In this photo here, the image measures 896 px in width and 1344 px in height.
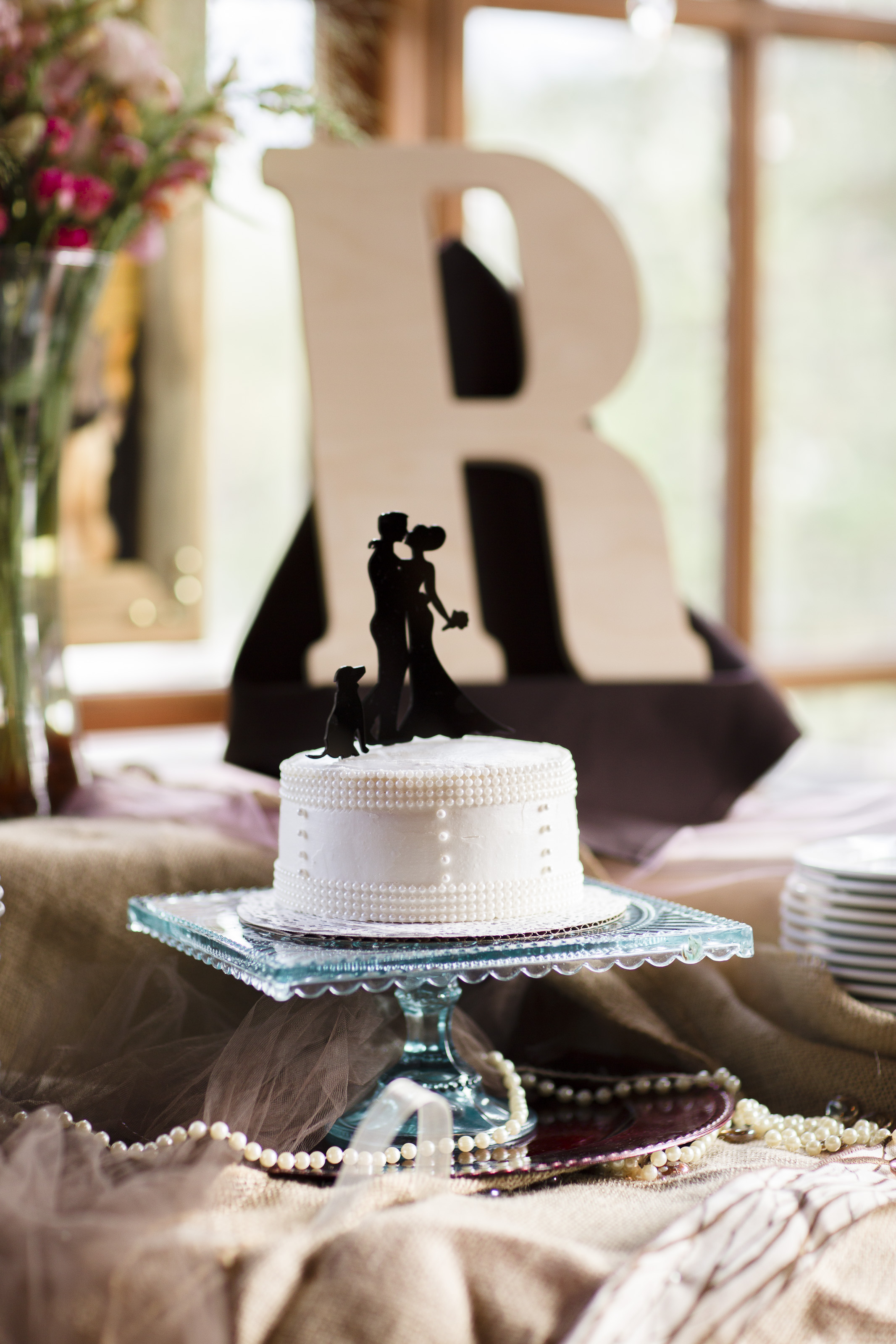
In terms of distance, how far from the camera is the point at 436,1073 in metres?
1.04

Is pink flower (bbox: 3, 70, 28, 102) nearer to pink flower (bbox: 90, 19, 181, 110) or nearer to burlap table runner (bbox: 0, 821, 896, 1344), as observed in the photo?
pink flower (bbox: 90, 19, 181, 110)

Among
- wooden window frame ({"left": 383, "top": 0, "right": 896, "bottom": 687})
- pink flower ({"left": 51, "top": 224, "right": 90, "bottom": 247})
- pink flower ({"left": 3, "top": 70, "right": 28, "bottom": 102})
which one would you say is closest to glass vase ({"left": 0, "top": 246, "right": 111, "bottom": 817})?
pink flower ({"left": 51, "top": 224, "right": 90, "bottom": 247})

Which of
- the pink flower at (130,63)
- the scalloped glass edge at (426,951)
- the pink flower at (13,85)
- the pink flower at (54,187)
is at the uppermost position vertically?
the pink flower at (130,63)

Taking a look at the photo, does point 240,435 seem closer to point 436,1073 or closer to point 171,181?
point 171,181

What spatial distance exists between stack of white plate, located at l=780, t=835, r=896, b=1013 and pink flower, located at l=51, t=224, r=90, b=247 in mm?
903

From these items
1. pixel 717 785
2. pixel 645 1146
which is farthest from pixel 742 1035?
pixel 717 785

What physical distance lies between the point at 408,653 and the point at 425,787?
15 cm

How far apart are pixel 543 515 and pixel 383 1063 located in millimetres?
905

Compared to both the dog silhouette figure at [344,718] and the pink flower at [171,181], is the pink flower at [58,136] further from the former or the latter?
the dog silhouette figure at [344,718]

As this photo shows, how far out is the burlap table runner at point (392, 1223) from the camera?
2.42 ft

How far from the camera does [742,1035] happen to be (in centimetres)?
118

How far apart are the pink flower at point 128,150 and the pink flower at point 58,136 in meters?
0.06

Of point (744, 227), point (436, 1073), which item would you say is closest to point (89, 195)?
point (436, 1073)

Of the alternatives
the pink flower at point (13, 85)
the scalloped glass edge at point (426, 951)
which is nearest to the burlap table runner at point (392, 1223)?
the scalloped glass edge at point (426, 951)
